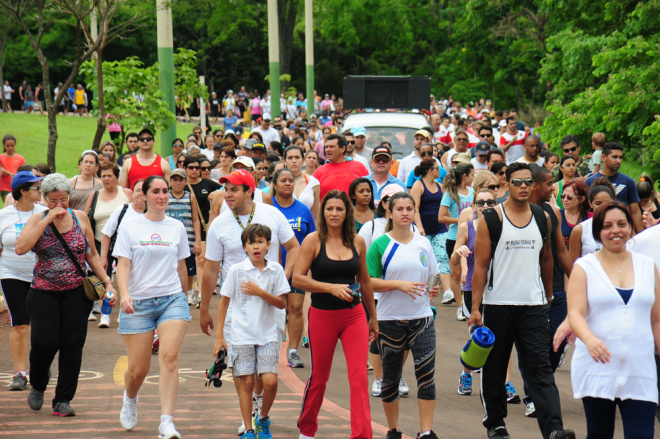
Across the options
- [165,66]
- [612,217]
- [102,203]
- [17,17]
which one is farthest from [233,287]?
[165,66]

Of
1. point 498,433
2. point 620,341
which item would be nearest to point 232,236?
point 498,433

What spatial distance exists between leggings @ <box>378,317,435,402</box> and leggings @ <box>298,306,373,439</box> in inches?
10.8

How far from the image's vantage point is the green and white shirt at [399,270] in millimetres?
6992

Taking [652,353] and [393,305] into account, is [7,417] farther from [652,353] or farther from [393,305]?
[652,353]

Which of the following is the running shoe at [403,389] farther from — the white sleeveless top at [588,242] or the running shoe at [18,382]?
the running shoe at [18,382]

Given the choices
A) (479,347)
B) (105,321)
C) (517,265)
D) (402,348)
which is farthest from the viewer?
(105,321)

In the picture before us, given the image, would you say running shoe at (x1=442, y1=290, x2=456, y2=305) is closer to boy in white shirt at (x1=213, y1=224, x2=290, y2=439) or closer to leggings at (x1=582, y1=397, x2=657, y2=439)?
boy in white shirt at (x1=213, y1=224, x2=290, y2=439)

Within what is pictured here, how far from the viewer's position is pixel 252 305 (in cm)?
678

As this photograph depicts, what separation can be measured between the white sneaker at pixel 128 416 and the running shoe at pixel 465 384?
3.06 m

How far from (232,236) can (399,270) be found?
55.8 inches

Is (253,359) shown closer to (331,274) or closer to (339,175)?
(331,274)

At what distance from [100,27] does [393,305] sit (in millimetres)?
11664

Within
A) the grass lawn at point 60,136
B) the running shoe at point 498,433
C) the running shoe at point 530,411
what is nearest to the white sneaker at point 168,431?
the running shoe at point 498,433

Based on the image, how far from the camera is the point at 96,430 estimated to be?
7.18m
